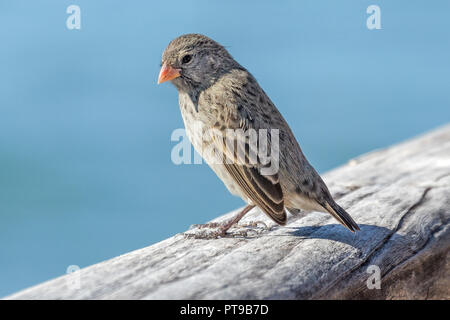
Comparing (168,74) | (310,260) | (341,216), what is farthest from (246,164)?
(310,260)

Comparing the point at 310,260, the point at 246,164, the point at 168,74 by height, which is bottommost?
the point at 310,260

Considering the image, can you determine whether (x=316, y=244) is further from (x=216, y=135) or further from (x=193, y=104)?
(x=193, y=104)

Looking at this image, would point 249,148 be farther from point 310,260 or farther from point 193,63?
point 310,260

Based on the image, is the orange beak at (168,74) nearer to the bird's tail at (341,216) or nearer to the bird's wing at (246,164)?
the bird's wing at (246,164)

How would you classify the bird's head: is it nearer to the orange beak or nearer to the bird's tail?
the orange beak

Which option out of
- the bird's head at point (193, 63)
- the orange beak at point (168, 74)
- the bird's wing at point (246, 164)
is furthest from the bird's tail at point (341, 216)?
the orange beak at point (168, 74)
